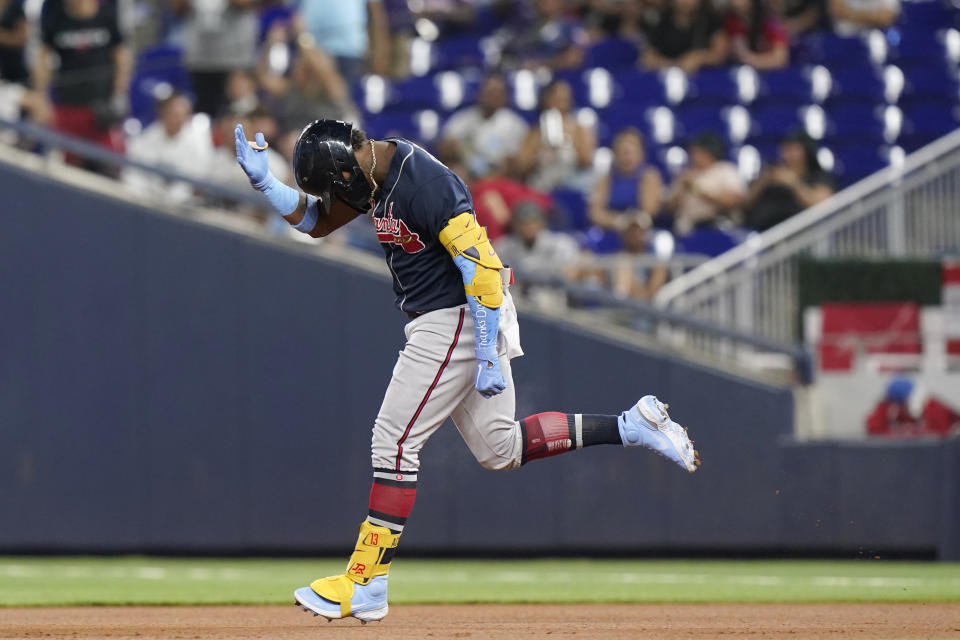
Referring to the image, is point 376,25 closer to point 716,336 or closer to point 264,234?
point 264,234

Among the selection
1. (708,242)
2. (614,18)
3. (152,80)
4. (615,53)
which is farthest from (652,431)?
(152,80)

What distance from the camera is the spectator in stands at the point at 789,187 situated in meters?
11.4

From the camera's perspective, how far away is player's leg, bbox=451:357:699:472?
5.71 m

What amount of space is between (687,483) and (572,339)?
1.39 meters

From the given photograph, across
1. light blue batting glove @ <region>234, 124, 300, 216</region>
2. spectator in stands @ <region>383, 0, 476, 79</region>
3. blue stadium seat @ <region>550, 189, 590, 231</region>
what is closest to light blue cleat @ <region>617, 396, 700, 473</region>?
light blue batting glove @ <region>234, 124, 300, 216</region>

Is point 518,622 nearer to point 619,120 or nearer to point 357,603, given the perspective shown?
point 357,603

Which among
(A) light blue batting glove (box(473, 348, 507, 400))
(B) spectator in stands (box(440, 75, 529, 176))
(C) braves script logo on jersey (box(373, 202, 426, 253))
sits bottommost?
(A) light blue batting glove (box(473, 348, 507, 400))

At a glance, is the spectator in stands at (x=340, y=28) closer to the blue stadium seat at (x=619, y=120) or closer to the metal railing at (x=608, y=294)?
the blue stadium seat at (x=619, y=120)

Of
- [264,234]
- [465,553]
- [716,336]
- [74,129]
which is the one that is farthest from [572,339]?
[74,129]

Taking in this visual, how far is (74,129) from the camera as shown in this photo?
39.3 ft

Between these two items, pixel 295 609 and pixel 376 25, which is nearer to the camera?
pixel 295 609

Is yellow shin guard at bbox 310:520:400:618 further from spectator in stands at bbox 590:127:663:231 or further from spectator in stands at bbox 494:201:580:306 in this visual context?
spectator in stands at bbox 590:127:663:231

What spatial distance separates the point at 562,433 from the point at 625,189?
20.8ft

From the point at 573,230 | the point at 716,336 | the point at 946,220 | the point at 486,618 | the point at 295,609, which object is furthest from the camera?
the point at 573,230
